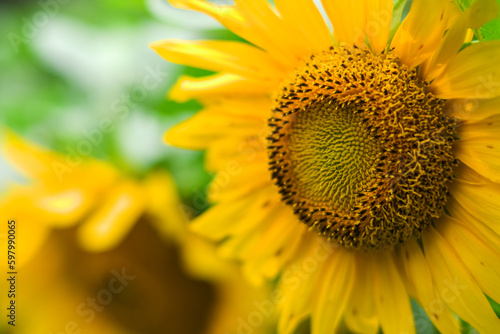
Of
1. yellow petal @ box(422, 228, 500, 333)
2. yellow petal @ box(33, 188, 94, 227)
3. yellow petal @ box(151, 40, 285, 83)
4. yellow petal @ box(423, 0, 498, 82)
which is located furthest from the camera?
yellow petal @ box(33, 188, 94, 227)

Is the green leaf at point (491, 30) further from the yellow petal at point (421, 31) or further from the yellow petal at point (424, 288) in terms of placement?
the yellow petal at point (424, 288)

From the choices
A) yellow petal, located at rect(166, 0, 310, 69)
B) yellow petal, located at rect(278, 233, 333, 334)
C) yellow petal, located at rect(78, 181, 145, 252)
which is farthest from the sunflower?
yellow petal, located at rect(166, 0, 310, 69)

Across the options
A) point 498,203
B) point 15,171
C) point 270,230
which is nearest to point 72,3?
point 15,171

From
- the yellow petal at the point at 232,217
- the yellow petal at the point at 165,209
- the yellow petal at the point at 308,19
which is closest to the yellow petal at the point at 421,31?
the yellow petal at the point at 308,19

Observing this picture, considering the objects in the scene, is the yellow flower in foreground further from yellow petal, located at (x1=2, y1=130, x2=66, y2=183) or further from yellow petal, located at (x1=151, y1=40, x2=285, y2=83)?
yellow petal, located at (x1=2, y1=130, x2=66, y2=183)

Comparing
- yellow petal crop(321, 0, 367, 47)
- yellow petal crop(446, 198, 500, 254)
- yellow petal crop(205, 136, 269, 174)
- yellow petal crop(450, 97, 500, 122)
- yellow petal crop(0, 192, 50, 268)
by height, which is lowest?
yellow petal crop(446, 198, 500, 254)

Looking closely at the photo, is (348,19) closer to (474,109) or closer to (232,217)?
(474,109)

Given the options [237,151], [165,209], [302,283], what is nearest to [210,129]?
[237,151]
